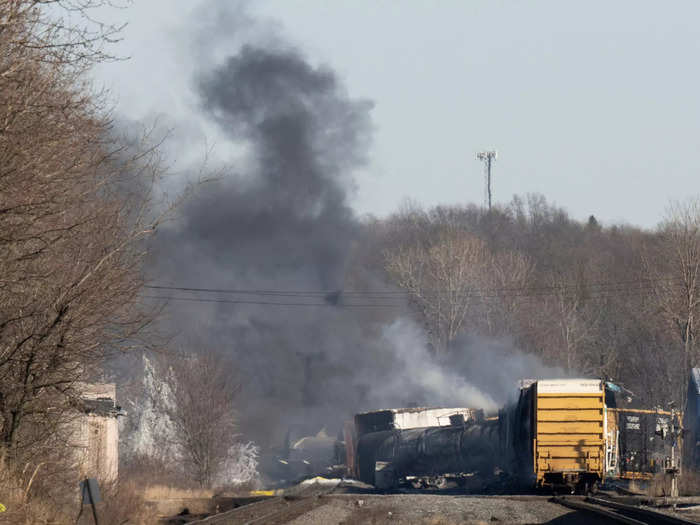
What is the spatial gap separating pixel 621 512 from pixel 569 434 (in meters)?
7.68

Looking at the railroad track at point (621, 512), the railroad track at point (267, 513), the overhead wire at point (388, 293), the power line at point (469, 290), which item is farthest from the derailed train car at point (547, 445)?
the power line at point (469, 290)

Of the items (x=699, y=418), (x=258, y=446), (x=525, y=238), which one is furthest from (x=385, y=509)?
(x=525, y=238)

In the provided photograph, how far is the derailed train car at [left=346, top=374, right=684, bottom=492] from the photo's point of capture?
1210 inches

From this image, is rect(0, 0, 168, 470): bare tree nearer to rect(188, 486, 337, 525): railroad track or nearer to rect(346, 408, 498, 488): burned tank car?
rect(188, 486, 337, 525): railroad track

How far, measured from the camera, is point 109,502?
2283 cm

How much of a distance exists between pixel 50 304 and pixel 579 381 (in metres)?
17.3

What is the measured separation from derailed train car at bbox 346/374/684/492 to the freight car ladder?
0.03 meters

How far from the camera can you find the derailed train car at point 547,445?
30.7 meters

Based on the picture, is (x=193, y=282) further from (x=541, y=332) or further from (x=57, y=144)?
(x=57, y=144)

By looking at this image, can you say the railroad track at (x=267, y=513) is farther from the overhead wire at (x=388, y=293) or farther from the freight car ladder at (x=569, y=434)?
the overhead wire at (x=388, y=293)

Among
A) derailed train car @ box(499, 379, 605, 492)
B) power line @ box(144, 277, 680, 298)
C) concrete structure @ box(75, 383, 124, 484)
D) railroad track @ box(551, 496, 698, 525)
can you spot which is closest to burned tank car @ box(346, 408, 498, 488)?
derailed train car @ box(499, 379, 605, 492)

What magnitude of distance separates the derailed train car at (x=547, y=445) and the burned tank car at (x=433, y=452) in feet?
0.12

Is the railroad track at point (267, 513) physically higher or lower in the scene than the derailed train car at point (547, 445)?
lower

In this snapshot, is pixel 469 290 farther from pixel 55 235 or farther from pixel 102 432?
pixel 55 235
